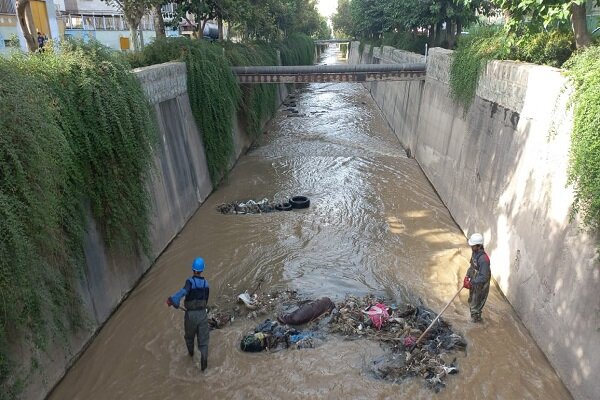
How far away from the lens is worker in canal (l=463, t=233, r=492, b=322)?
301 inches

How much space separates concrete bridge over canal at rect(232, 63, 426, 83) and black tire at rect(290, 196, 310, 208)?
6148 mm

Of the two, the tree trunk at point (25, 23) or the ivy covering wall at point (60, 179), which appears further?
the tree trunk at point (25, 23)

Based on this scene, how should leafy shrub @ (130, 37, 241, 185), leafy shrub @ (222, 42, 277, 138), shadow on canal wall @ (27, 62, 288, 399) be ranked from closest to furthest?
1. shadow on canal wall @ (27, 62, 288, 399)
2. leafy shrub @ (130, 37, 241, 185)
3. leafy shrub @ (222, 42, 277, 138)

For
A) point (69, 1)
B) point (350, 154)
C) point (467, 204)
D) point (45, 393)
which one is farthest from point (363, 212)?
point (69, 1)

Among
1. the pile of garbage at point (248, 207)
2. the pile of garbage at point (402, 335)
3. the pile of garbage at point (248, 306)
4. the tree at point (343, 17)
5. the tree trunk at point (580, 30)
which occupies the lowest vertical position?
the pile of garbage at point (248, 207)

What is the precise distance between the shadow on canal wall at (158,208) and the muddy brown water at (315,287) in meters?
0.26

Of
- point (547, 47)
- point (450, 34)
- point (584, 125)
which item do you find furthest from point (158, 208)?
point (450, 34)

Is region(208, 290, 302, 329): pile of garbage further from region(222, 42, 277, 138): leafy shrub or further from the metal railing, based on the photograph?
the metal railing

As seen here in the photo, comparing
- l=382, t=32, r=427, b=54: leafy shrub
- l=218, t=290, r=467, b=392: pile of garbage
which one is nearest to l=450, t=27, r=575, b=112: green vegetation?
l=218, t=290, r=467, b=392: pile of garbage

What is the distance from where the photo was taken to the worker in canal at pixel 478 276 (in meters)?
7.64

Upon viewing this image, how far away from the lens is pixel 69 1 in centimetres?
3359

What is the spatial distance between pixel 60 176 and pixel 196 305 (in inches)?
106

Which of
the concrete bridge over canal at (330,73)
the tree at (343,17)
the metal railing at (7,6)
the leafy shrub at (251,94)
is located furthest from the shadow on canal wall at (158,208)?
the tree at (343,17)

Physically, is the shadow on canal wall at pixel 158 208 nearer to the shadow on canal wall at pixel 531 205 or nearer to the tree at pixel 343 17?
the shadow on canal wall at pixel 531 205
